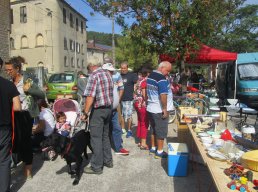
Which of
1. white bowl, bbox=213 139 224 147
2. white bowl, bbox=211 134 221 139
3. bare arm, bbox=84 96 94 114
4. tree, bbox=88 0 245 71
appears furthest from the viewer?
tree, bbox=88 0 245 71

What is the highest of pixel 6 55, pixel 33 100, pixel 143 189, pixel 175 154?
pixel 6 55

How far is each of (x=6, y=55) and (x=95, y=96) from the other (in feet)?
26.6

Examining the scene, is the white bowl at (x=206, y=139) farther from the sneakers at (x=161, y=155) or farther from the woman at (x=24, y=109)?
the woman at (x=24, y=109)

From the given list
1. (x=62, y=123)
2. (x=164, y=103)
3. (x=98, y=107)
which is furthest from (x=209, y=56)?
(x=98, y=107)

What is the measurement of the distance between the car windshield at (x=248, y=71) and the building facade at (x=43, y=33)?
25.6 meters

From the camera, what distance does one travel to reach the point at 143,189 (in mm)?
4258

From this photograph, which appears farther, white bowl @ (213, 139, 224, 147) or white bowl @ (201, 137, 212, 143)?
white bowl @ (201, 137, 212, 143)

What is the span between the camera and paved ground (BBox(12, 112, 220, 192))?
4.28 meters

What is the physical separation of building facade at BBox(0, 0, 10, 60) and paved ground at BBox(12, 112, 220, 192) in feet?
23.1

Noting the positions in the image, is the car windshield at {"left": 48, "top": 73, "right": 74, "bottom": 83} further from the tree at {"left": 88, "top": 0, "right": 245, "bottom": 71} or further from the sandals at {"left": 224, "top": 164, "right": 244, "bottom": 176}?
the sandals at {"left": 224, "top": 164, "right": 244, "bottom": 176}

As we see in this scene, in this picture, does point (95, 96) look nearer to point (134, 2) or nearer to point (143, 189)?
point (143, 189)

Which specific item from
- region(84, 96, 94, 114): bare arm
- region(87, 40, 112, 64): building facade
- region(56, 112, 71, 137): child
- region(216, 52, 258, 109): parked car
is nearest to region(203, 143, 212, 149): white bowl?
region(84, 96, 94, 114): bare arm

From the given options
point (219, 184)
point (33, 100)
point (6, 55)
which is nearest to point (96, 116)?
point (33, 100)

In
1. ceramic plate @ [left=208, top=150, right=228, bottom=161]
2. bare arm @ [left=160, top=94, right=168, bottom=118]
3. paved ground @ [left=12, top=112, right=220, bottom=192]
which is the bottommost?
paved ground @ [left=12, top=112, right=220, bottom=192]
